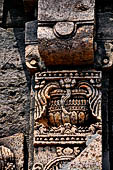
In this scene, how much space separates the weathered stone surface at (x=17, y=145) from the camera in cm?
577

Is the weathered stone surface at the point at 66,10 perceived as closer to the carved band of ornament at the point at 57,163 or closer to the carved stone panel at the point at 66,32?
the carved stone panel at the point at 66,32

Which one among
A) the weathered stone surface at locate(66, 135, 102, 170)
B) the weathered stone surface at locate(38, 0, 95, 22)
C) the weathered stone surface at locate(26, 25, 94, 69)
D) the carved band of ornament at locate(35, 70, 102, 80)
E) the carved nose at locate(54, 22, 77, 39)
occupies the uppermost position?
the weathered stone surface at locate(38, 0, 95, 22)

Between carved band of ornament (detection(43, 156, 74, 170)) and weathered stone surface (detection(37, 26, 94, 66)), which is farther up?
weathered stone surface (detection(37, 26, 94, 66))

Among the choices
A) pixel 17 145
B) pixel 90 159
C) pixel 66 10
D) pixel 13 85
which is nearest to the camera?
pixel 90 159

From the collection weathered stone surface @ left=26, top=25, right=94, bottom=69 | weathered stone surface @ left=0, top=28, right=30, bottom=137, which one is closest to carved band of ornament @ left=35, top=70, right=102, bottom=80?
weathered stone surface @ left=26, top=25, right=94, bottom=69

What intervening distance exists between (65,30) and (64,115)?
672 mm

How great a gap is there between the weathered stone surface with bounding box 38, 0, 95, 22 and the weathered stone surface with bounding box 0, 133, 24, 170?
38.7 inches

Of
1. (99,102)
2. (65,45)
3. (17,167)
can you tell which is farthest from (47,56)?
(17,167)

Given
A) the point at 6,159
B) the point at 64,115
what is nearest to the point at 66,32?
the point at 64,115

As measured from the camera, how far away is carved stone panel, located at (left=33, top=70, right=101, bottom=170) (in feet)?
18.4

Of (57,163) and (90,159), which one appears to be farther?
(57,163)

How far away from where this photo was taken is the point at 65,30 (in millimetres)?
5660

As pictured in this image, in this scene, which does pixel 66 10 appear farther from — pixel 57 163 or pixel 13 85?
pixel 57 163

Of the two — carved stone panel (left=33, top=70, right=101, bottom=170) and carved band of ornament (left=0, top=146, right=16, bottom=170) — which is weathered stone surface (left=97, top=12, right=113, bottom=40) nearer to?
carved stone panel (left=33, top=70, right=101, bottom=170)
